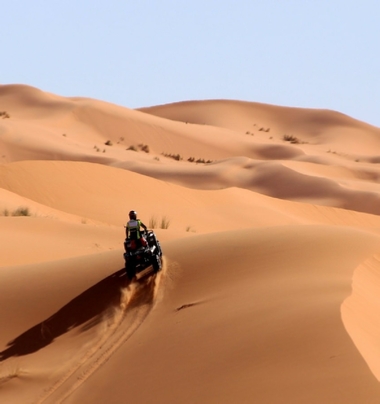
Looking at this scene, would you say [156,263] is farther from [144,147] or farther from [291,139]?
[291,139]

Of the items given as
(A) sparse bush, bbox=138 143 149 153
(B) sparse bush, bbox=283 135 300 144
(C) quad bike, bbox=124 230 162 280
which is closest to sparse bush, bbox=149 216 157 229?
(C) quad bike, bbox=124 230 162 280

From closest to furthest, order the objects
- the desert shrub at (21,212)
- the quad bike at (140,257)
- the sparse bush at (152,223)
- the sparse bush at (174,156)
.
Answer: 1. the quad bike at (140,257)
2. the desert shrub at (21,212)
3. the sparse bush at (152,223)
4. the sparse bush at (174,156)

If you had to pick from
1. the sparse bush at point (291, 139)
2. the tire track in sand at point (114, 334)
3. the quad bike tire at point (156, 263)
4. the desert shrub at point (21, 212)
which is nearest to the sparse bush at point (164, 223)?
the desert shrub at point (21, 212)

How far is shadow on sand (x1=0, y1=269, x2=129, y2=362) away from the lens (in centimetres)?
1165

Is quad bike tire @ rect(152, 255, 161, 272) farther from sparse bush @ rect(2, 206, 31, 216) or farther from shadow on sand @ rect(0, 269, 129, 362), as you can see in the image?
sparse bush @ rect(2, 206, 31, 216)

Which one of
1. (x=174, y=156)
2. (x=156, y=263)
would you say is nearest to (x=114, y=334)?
(x=156, y=263)

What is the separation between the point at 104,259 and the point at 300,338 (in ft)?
20.3

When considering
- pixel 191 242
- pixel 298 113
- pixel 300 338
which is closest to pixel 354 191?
pixel 191 242

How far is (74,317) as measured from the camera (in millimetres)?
12219

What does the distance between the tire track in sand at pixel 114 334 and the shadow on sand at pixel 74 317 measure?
0.22m

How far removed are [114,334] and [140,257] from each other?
176cm

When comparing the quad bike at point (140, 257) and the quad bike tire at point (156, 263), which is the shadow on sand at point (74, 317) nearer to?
the quad bike at point (140, 257)

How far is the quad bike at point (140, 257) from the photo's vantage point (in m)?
12.6

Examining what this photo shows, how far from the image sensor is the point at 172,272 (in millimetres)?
12789
